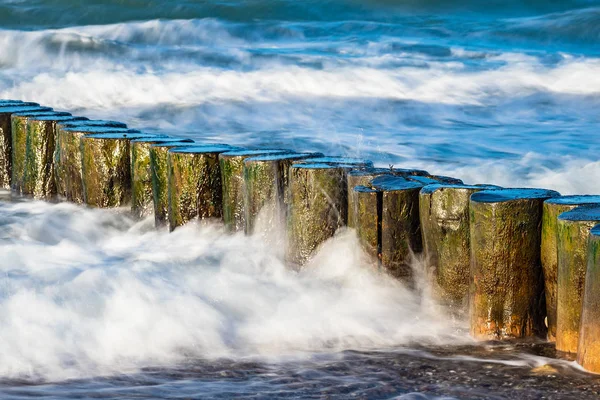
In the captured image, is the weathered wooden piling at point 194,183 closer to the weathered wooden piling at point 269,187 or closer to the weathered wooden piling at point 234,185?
the weathered wooden piling at point 234,185

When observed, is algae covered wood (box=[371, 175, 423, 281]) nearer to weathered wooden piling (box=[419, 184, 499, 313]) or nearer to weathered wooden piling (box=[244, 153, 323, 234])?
weathered wooden piling (box=[419, 184, 499, 313])

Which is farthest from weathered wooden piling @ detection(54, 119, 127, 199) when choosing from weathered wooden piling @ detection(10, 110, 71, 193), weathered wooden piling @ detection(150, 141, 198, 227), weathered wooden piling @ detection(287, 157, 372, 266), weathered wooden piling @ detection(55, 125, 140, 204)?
weathered wooden piling @ detection(287, 157, 372, 266)

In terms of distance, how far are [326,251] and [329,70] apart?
13.8 metres

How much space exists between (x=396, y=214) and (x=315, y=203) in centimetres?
61

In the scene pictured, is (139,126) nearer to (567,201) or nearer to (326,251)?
(326,251)

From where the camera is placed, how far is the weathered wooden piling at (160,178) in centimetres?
→ 611

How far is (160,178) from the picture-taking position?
616 centimetres

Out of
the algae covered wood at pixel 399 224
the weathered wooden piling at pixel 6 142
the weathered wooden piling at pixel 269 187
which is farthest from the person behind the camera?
the weathered wooden piling at pixel 6 142

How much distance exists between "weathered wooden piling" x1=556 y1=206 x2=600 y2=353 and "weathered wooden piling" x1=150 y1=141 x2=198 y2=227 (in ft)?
9.54

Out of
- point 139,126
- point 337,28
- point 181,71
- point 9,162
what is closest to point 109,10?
point 337,28

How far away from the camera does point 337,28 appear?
26422 mm

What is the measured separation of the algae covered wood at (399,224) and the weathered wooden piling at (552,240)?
2.41 feet

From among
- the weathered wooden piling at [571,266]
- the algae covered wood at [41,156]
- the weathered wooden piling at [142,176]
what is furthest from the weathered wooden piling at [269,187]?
the algae covered wood at [41,156]

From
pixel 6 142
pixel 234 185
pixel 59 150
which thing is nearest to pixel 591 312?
pixel 234 185
